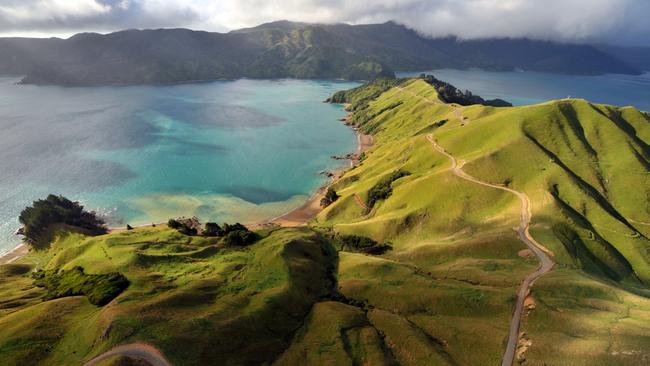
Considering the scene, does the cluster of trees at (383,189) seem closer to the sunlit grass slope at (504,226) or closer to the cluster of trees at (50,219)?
the sunlit grass slope at (504,226)

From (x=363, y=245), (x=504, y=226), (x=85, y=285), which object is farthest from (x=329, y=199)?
(x=85, y=285)

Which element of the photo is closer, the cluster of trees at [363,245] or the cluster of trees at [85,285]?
the cluster of trees at [85,285]

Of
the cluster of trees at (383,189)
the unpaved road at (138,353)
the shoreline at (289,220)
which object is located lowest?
the shoreline at (289,220)

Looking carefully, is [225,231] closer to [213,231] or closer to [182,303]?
[213,231]

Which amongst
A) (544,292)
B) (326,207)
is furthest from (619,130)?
(326,207)

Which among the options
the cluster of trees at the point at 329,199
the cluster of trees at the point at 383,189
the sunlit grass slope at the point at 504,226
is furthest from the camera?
the cluster of trees at the point at 329,199

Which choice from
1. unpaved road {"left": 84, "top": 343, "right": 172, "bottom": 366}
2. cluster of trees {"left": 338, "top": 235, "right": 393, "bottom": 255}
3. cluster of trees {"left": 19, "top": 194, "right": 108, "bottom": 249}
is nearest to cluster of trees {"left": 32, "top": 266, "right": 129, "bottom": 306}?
unpaved road {"left": 84, "top": 343, "right": 172, "bottom": 366}

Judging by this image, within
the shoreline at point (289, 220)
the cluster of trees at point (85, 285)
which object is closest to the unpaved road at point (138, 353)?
the cluster of trees at point (85, 285)

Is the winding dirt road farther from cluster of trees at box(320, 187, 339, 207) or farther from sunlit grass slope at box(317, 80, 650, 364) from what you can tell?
cluster of trees at box(320, 187, 339, 207)
